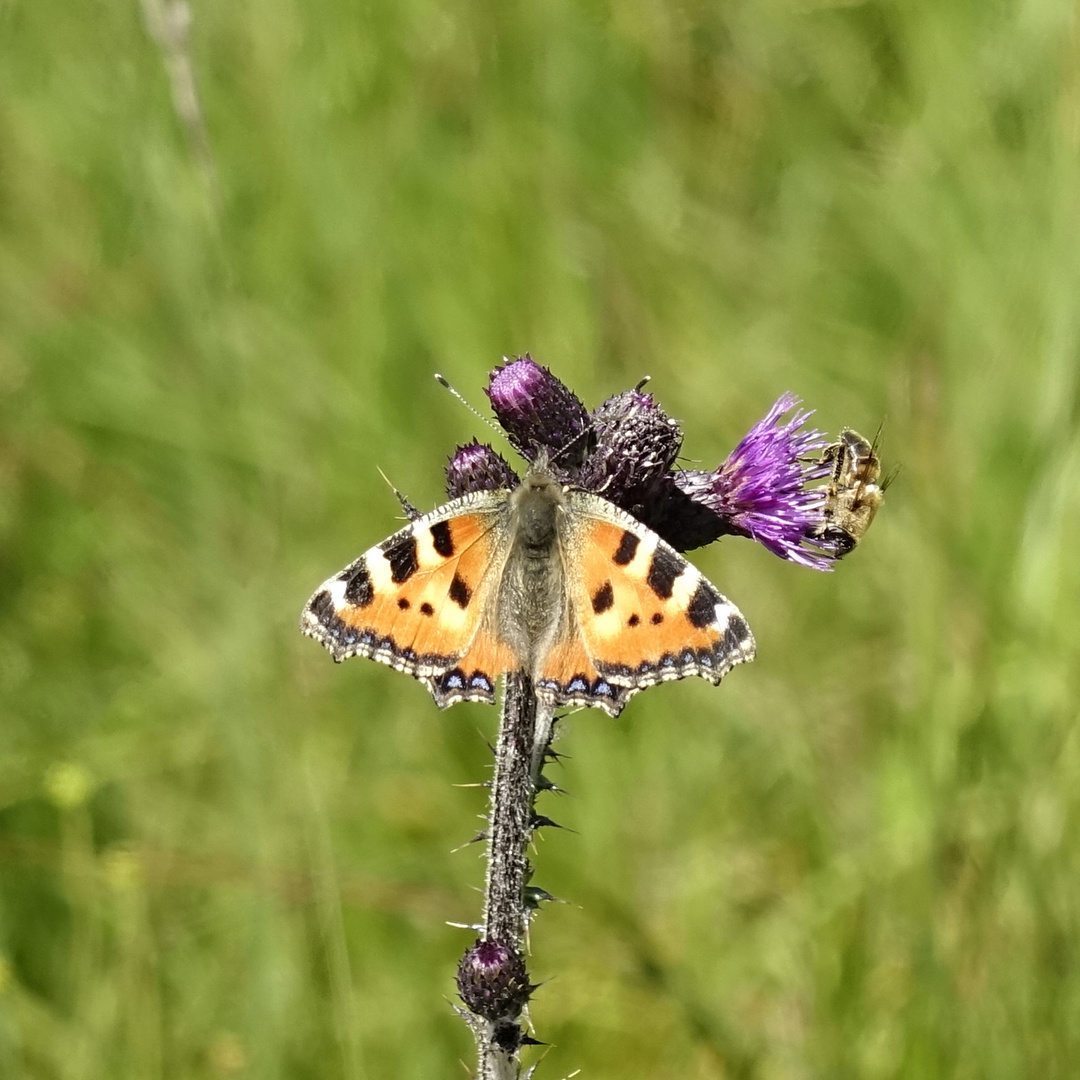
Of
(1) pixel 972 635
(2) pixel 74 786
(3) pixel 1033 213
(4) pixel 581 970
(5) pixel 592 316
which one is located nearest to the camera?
(2) pixel 74 786

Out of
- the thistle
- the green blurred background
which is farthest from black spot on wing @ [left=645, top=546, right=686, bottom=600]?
the green blurred background

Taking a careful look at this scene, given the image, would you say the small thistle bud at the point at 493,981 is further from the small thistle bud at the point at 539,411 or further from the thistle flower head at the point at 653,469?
the small thistle bud at the point at 539,411

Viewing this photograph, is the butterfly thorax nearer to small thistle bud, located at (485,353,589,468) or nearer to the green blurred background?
small thistle bud, located at (485,353,589,468)

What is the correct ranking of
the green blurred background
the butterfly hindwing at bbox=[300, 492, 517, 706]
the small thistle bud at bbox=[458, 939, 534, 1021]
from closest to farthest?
the small thistle bud at bbox=[458, 939, 534, 1021]
the butterfly hindwing at bbox=[300, 492, 517, 706]
the green blurred background

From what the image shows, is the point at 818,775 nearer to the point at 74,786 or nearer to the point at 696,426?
the point at 696,426

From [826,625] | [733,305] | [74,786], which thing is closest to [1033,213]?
[733,305]

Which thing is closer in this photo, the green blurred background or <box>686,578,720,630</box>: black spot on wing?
<box>686,578,720,630</box>: black spot on wing
